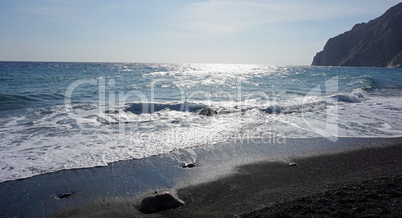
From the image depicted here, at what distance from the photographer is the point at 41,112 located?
10.7 meters

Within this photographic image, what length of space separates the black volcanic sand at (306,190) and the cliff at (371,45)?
99.0 metres

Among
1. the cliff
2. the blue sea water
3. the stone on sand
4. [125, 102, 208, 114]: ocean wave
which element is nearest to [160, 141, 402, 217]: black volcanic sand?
the stone on sand

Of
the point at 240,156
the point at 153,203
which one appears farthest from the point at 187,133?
the point at 153,203

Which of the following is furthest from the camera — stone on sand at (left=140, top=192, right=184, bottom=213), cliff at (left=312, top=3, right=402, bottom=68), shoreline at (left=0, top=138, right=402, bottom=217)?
cliff at (left=312, top=3, right=402, bottom=68)

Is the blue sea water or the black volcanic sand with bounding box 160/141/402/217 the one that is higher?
the blue sea water

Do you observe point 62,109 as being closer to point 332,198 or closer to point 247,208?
point 247,208

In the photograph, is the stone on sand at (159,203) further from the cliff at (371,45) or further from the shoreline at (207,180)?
the cliff at (371,45)

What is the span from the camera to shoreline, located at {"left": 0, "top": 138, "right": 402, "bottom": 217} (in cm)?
378

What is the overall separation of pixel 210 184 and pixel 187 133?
3.42 metres

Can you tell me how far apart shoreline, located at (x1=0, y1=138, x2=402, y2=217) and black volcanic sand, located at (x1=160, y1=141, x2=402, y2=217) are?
0.02 metres

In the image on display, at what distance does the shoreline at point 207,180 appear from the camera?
149 inches

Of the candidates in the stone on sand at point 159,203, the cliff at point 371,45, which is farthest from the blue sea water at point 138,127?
the cliff at point 371,45

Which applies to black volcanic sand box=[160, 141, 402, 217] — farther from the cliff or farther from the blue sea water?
the cliff

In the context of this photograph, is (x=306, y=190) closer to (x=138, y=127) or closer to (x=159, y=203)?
(x=159, y=203)
